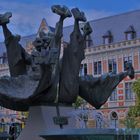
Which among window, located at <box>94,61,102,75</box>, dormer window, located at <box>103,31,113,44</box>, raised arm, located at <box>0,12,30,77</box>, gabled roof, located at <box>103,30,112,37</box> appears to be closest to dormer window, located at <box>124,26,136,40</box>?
dormer window, located at <box>103,31,113,44</box>

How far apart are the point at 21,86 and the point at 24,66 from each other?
940mm

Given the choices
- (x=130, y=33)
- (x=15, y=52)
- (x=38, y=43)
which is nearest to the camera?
(x=38, y=43)

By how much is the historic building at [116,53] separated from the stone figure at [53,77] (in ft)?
110

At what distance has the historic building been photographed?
48.9 m

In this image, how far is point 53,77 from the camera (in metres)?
12.5

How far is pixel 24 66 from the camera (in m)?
13.6

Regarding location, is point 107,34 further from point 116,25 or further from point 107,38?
point 116,25

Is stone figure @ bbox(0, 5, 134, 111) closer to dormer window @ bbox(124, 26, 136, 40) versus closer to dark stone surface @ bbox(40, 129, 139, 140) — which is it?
dark stone surface @ bbox(40, 129, 139, 140)

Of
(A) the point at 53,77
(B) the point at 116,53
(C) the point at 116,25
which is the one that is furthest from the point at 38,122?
(C) the point at 116,25

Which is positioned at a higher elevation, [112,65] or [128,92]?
[112,65]

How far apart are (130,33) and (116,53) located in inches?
101

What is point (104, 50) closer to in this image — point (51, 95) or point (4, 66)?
point (4, 66)

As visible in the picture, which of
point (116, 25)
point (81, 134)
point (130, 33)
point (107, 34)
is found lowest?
point (81, 134)

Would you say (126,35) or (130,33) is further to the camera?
(126,35)
